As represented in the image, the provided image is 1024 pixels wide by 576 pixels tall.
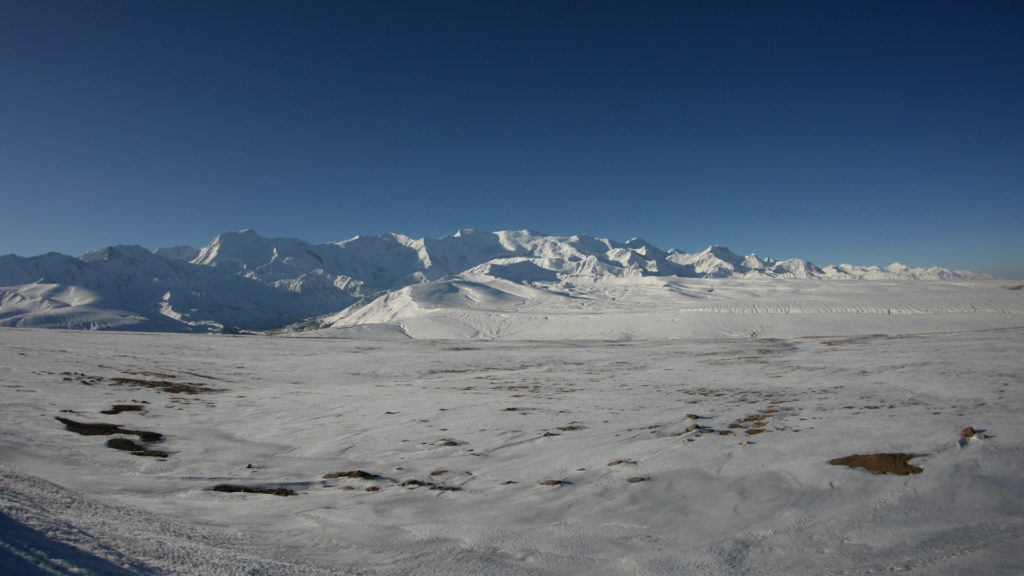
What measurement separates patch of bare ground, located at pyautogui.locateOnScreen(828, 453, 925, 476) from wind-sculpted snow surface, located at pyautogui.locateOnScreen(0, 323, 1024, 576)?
54 millimetres

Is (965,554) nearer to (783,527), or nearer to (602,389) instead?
(783,527)

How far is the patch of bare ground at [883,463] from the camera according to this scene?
718 cm

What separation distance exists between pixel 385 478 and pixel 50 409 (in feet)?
38.4

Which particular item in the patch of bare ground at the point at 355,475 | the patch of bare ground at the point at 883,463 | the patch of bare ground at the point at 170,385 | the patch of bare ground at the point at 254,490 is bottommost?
the patch of bare ground at the point at 170,385

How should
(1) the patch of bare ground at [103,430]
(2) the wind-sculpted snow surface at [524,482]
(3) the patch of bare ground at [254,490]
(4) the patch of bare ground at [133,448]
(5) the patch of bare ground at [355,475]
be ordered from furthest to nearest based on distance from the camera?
(1) the patch of bare ground at [103,430], (4) the patch of bare ground at [133,448], (5) the patch of bare ground at [355,475], (3) the patch of bare ground at [254,490], (2) the wind-sculpted snow surface at [524,482]

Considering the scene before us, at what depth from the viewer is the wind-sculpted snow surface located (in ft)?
15.5

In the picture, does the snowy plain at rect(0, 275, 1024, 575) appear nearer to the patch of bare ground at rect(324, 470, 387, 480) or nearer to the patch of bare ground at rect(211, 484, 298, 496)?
the patch of bare ground at rect(324, 470, 387, 480)

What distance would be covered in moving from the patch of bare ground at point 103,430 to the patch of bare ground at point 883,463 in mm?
14528

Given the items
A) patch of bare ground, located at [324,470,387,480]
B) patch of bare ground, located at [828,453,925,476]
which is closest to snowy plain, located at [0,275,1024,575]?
patch of bare ground, located at [324,470,387,480]

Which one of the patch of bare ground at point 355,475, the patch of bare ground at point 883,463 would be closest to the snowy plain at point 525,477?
the patch of bare ground at point 355,475

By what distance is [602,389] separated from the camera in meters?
19.9

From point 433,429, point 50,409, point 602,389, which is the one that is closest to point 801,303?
point 602,389

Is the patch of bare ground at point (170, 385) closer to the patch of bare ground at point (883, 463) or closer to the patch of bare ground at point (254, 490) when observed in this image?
the patch of bare ground at point (254, 490)

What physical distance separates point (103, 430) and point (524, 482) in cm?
1075
